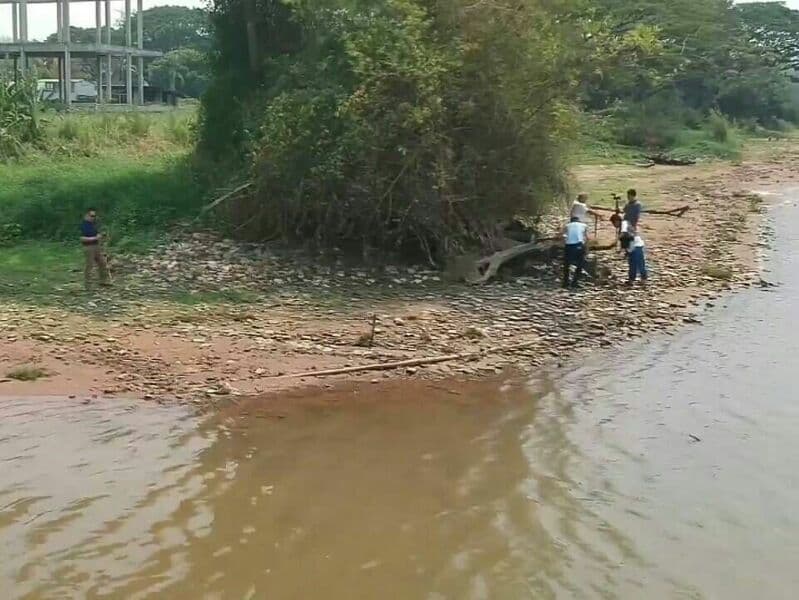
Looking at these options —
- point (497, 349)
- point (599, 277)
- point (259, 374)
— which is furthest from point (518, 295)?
point (259, 374)

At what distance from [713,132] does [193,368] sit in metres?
41.0

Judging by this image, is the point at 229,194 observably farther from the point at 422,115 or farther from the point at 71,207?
the point at 422,115

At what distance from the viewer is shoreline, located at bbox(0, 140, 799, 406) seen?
10.1 meters

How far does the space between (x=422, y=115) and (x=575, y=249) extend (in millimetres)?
3129

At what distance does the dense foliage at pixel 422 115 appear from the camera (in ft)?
45.9

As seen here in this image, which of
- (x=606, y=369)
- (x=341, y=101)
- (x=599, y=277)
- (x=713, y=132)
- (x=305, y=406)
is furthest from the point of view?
(x=713, y=132)

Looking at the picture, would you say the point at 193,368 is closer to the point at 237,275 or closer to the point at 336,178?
the point at 237,275

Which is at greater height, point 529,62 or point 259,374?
point 529,62

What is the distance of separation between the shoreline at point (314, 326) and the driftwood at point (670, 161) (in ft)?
73.0

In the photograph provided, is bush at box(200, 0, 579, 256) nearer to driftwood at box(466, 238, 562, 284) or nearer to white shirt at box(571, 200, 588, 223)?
driftwood at box(466, 238, 562, 284)

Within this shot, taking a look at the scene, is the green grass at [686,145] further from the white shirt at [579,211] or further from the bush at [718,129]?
the white shirt at [579,211]

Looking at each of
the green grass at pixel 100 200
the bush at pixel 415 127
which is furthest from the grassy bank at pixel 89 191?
the bush at pixel 415 127

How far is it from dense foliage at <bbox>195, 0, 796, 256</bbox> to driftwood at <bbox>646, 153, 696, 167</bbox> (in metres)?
23.0

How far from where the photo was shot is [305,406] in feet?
31.1
